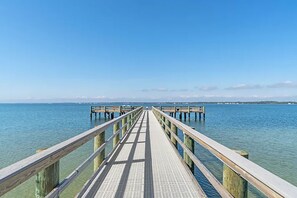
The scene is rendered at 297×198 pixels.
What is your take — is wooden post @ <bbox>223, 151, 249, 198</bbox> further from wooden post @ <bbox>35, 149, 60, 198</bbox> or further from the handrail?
wooden post @ <bbox>35, 149, 60, 198</bbox>

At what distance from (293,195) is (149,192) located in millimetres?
2543

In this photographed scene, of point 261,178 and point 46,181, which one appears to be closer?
point 261,178

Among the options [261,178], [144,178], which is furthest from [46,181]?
[144,178]

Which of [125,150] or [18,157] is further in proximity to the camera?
[18,157]

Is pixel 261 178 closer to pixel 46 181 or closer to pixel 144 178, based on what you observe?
pixel 46 181

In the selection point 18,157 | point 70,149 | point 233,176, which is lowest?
point 18,157

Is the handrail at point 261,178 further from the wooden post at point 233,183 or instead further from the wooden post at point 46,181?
the wooden post at point 46,181

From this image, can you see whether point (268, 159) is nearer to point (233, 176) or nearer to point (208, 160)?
Result: point (208, 160)

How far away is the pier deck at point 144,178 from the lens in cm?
350

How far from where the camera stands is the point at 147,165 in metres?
5.03

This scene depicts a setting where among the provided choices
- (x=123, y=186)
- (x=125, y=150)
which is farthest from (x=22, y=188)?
(x=123, y=186)

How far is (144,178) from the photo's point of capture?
13.6 ft

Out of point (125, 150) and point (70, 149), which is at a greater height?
point (70, 149)

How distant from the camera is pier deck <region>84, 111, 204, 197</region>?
11.5 feet
